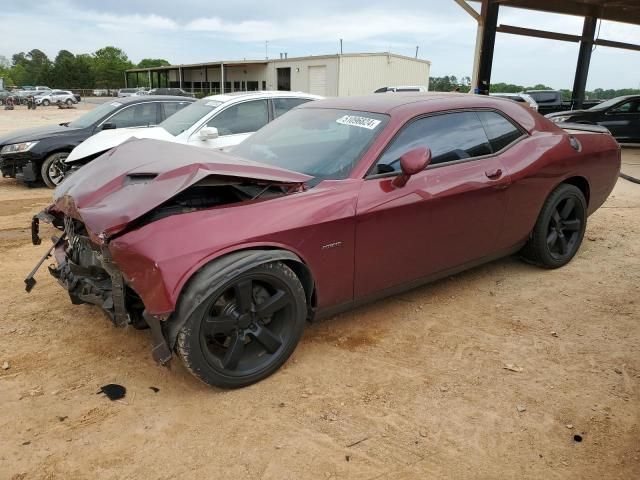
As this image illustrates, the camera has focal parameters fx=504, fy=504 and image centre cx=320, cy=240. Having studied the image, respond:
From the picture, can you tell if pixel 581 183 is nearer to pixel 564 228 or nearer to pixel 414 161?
pixel 564 228

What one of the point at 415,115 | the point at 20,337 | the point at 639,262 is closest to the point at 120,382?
the point at 20,337

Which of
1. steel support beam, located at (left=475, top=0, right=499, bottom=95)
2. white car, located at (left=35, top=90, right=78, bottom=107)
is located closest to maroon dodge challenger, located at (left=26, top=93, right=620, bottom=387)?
steel support beam, located at (left=475, top=0, right=499, bottom=95)

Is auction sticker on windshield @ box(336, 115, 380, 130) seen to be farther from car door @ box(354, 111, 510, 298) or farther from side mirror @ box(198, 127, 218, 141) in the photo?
side mirror @ box(198, 127, 218, 141)

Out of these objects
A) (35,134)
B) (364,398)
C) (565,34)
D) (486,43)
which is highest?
(565,34)

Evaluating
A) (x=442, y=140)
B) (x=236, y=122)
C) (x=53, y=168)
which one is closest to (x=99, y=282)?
(x=442, y=140)

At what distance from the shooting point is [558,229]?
15.2 ft

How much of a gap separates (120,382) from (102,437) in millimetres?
482

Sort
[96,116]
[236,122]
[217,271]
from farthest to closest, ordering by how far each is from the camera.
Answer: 1. [96,116]
2. [236,122]
3. [217,271]

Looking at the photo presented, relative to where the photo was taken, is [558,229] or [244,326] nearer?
[244,326]

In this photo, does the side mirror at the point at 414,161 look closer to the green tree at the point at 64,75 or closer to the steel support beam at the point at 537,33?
the steel support beam at the point at 537,33

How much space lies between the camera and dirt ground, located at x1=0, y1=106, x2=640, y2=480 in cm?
234

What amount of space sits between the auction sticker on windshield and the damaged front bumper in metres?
1.88

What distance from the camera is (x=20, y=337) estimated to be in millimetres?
3414

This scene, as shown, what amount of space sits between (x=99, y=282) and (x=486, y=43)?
13.2 meters
